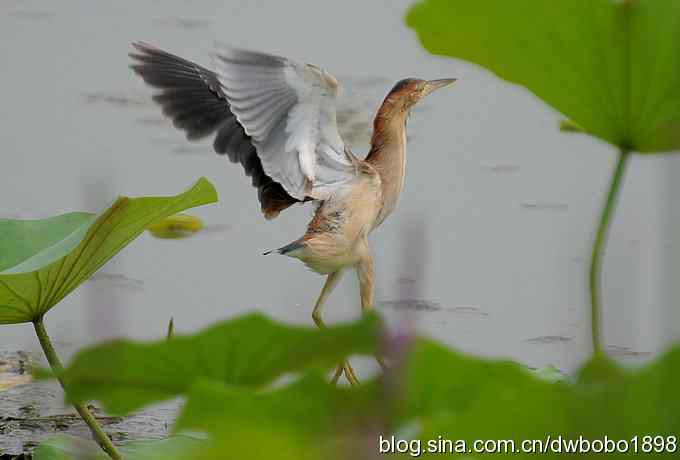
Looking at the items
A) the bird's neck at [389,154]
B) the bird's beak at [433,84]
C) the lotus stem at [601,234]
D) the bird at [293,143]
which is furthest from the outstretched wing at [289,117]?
the lotus stem at [601,234]

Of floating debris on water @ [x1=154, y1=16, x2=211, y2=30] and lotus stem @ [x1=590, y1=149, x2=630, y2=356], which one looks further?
floating debris on water @ [x1=154, y1=16, x2=211, y2=30]

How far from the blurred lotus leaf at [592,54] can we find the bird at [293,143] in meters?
0.61

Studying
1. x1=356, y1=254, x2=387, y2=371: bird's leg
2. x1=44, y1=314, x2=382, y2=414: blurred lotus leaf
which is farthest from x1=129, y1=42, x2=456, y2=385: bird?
x1=44, y1=314, x2=382, y2=414: blurred lotus leaf

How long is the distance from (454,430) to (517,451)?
27 mm

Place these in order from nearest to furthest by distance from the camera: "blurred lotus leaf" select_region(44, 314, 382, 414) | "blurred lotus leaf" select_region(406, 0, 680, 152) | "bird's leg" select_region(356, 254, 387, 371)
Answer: "blurred lotus leaf" select_region(44, 314, 382, 414)
"blurred lotus leaf" select_region(406, 0, 680, 152)
"bird's leg" select_region(356, 254, 387, 371)

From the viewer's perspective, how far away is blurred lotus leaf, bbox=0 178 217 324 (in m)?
0.91

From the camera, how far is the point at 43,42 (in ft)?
10.6

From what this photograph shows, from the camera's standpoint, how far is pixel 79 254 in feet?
3.14

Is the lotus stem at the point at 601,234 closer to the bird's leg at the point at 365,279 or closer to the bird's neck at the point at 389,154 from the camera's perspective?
the bird's leg at the point at 365,279

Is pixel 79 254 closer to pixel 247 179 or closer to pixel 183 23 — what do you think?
pixel 247 179

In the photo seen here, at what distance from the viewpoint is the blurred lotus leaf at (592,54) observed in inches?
29.9

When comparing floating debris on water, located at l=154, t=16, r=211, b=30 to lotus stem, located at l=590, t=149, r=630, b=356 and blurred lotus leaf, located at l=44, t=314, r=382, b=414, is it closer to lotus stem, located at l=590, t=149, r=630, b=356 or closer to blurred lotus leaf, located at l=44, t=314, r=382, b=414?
lotus stem, located at l=590, t=149, r=630, b=356

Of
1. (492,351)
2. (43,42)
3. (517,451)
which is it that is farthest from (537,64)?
(43,42)

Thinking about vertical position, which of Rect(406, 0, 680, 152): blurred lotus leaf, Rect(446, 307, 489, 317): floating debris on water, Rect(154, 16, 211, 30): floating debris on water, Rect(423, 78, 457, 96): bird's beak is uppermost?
Rect(406, 0, 680, 152): blurred lotus leaf
